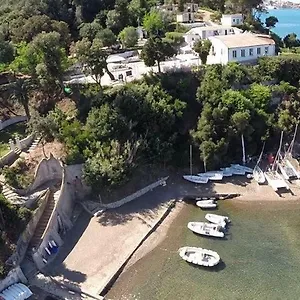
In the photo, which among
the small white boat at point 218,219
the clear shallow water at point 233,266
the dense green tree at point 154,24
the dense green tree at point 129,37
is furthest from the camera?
the dense green tree at point 154,24

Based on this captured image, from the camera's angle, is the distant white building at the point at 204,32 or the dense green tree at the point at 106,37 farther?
the distant white building at the point at 204,32

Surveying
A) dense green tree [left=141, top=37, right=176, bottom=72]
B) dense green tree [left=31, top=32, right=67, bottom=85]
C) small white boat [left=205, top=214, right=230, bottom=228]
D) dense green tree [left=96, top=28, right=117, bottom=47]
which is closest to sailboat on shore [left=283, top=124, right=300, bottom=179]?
small white boat [left=205, top=214, right=230, bottom=228]

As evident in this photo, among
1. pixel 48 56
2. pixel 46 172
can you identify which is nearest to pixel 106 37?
pixel 48 56

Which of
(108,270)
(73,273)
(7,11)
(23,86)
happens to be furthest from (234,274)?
(7,11)

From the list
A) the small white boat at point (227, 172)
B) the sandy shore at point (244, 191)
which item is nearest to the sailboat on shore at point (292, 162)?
the sandy shore at point (244, 191)

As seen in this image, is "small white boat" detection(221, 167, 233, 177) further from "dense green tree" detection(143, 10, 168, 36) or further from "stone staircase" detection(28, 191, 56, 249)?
"dense green tree" detection(143, 10, 168, 36)

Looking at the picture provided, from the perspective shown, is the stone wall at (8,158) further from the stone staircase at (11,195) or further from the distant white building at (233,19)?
the distant white building at (233,19)

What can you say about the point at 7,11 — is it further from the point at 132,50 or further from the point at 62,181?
the point at 62,181
